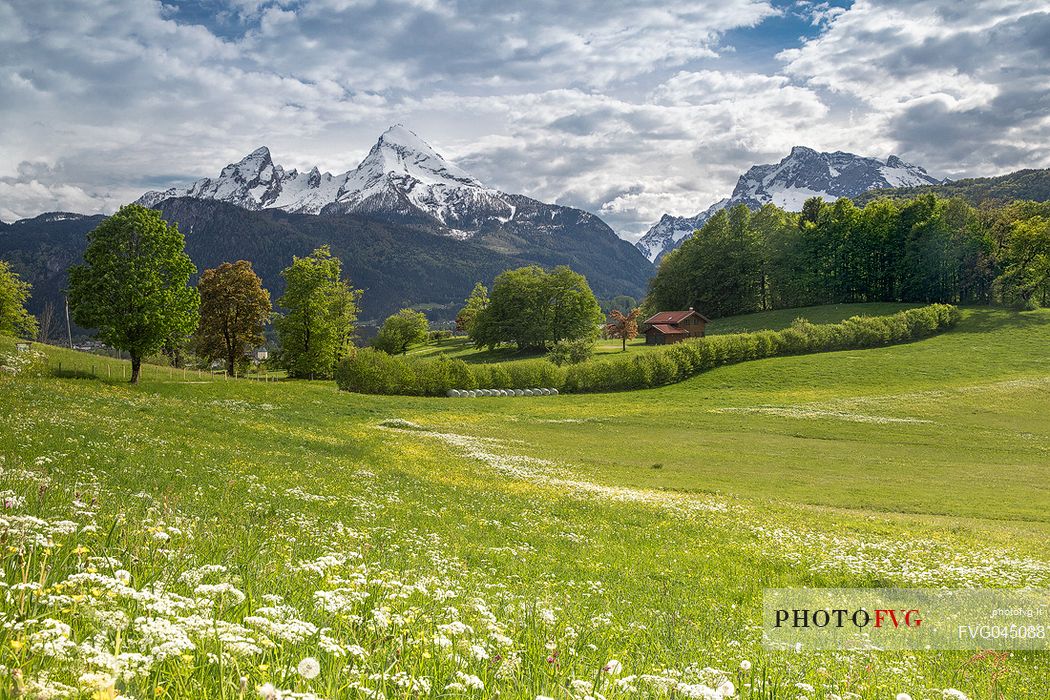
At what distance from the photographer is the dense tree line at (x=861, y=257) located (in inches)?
4564

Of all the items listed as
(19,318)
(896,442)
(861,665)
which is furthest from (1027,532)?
(19,318)

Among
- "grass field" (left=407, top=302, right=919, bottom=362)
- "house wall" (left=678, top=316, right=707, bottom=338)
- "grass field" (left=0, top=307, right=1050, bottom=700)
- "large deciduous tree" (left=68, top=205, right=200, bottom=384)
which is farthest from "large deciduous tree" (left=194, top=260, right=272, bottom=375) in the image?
"house wall" (left=678, top=316, right=707, bottom=338)

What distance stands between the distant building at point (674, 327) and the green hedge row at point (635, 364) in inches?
1179

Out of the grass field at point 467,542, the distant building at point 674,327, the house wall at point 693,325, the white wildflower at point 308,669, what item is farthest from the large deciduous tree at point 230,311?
the white wildflower at point 308,669

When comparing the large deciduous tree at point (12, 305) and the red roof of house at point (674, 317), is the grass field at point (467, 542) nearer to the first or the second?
the large deciduous tree at point (12, 305)

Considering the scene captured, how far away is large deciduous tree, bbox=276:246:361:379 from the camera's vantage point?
81000mm

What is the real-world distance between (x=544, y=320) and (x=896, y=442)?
80.4 m

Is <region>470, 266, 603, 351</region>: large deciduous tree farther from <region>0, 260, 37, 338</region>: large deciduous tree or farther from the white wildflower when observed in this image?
the white wildflower

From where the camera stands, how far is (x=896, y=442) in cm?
5012

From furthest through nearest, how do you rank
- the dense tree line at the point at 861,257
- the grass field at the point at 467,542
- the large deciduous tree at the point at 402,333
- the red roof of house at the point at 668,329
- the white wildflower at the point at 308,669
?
the large deciduous tree at the point at 402,333
the red roof of house at the point at 668,329
the dense tree line at the point at 861,257
the grass field at the point at 467,542
the white wildflower at the point at 308,669

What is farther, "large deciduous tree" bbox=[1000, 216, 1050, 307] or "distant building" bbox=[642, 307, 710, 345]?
"distant building" bbox=[642, 307, 710, 345]

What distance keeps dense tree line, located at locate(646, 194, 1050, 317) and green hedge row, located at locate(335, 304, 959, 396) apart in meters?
21.3

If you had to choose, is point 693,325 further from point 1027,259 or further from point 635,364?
point 1027,259

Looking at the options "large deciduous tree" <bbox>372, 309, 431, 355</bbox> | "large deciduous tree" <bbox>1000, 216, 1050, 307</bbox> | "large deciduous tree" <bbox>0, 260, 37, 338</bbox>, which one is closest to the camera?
"large deciduous tree" <bbox>0, 260, 37, 338</bbox>
